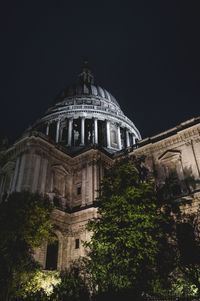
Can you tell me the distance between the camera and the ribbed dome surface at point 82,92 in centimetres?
5297

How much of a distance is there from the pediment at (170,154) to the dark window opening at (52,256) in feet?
44.4

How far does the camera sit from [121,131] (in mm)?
48219

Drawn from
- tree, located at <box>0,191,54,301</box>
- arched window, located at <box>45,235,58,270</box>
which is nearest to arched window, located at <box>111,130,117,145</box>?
arched window, located at <box>45,235,58,270</box>

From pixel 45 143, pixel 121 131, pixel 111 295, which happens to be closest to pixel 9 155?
pixel 45 143

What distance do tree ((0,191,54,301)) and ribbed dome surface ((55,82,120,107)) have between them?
A: 1470 inches

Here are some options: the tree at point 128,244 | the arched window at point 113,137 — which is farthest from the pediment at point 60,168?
the arched window at point 113,137

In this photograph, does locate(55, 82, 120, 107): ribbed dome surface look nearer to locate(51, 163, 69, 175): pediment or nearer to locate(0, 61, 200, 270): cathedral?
locate(0, 61, 200, 270): cathedral

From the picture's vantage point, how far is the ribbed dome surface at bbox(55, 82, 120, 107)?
52969 mm

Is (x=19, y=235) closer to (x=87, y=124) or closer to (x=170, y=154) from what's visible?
(x=170, y=154)

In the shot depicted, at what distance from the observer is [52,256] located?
23062mm

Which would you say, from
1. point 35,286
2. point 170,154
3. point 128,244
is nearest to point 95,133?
point 170,154

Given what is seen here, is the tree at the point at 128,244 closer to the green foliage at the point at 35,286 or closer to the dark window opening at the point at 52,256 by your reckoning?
the green foliage at the point at 35,286

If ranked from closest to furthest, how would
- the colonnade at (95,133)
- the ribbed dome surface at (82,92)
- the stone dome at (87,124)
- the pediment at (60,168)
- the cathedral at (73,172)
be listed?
the cathedral at (73,172) → the pediment at (60,168) → the colonnade at (95,133) → the stone dome at (87,124) → the ribbed dome surface at (82,92)

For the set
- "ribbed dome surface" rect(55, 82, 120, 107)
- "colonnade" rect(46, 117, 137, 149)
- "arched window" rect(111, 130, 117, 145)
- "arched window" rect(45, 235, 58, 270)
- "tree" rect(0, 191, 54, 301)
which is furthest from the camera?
"ribbed dome surface" rect(55, 82, 120, 107)
